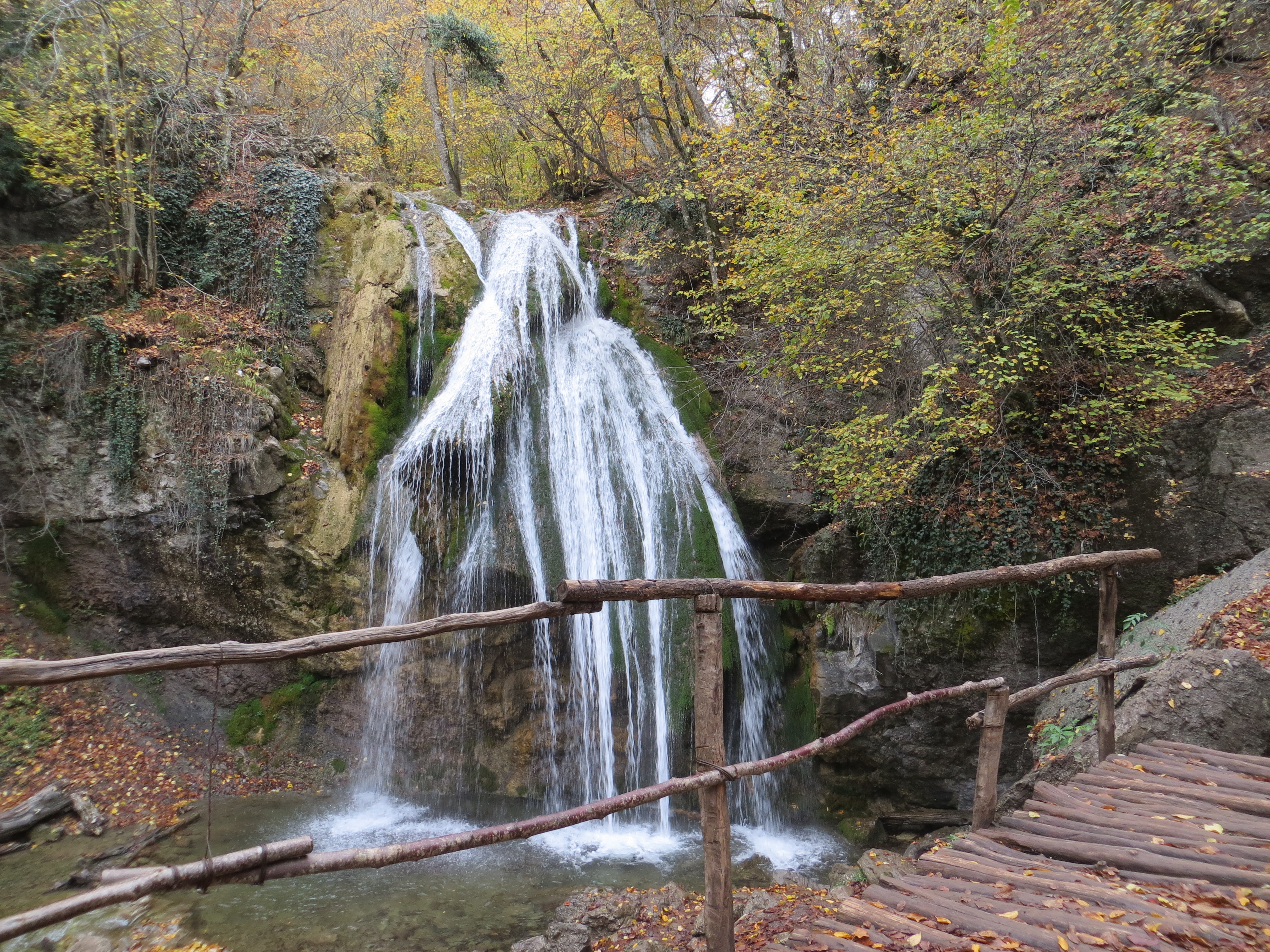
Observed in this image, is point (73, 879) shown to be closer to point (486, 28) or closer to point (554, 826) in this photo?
point (554, 826)

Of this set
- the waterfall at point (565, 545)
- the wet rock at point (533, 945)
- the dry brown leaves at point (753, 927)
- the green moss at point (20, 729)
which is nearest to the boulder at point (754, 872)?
the dry brown leaves at point (753, 927)

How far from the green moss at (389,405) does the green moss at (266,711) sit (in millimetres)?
2791

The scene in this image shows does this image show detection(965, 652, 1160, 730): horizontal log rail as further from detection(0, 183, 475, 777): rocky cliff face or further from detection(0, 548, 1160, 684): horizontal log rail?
detection(0, 183, 475, 777): rocky cliff face

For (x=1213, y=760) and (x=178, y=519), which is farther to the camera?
(x=178, y=519)

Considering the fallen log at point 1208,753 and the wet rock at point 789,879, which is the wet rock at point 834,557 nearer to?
the wet rock at point 789,879

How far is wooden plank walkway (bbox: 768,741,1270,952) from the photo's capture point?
2.01m

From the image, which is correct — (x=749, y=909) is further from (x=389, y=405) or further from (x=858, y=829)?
(x=389, y=405)

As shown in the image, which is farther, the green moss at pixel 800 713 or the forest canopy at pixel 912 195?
the green moss at pixel 800 713

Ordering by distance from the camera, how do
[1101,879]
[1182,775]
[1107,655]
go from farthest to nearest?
1. [1107,655]
2. [1182,775]
3. [1101,879]

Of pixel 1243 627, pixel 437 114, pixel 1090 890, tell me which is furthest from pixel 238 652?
pixel 437 114

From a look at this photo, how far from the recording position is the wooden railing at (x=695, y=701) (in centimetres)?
158

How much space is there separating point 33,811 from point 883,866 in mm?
7624

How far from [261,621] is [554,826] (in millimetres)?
7515

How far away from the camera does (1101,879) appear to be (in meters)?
2.40
